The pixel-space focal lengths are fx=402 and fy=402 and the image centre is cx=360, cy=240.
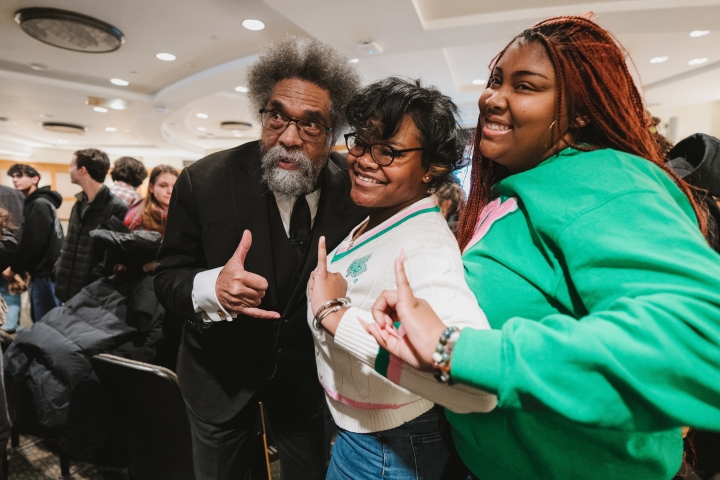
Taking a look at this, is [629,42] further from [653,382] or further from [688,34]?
[653,382]

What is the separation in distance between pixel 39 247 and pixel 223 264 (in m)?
3.89

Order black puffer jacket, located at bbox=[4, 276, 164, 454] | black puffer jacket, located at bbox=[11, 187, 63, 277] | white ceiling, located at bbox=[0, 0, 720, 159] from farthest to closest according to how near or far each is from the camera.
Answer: black puffer jacket, located at bbox=[11, 187, 63, 277] → white ceiling, located at bbox=[0, 0, 720, 159] → black puffer jacket, located at bbox=[4, 276, 164, 454]

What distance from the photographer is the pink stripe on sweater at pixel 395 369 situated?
689 millimetres

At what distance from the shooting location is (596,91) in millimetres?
709

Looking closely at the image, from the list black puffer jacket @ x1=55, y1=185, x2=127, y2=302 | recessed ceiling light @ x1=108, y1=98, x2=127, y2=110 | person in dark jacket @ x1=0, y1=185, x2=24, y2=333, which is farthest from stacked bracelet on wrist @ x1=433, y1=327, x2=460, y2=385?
recessed ceiling light @ x1=108, y1=98, x2=127, y2=110

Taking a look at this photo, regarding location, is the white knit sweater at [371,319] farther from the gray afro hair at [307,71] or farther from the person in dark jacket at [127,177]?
the person in dark jacket at [127,177]

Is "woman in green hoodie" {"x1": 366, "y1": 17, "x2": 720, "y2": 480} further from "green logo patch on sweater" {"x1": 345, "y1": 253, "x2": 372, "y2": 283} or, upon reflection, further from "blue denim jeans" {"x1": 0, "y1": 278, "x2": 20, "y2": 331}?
"blue denim jeans" {"x1": 0, "y1": 278, "x2": 20, "y2": 331}

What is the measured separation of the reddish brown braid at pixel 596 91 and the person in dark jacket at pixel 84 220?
3.10 metres

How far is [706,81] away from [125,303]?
8400 mm

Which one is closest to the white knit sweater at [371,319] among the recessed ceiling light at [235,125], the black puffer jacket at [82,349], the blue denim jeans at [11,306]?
the black puffer jacket at [82,349]

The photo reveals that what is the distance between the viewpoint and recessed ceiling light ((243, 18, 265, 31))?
443 centimetres

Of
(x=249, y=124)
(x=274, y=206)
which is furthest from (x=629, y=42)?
(x=249, y=124)

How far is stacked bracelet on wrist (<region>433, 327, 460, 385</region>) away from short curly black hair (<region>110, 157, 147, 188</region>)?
3.90 metres

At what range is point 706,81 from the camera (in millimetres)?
6328
